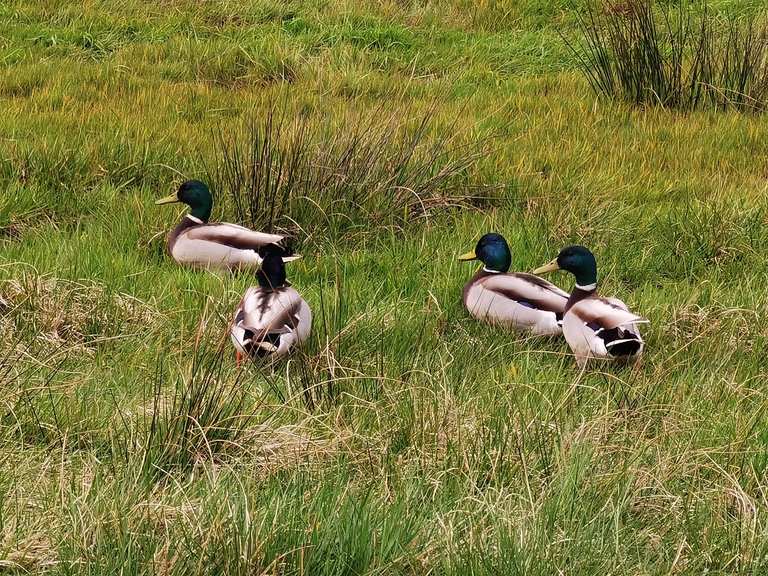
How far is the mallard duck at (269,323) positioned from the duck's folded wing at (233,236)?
33.5 inches

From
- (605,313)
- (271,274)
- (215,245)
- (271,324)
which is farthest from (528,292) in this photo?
(215,245)

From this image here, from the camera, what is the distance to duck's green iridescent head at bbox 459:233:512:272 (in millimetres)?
4695

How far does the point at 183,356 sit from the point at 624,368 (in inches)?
62.9

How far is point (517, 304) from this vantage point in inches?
173

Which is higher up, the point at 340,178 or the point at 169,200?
the point at 340,178

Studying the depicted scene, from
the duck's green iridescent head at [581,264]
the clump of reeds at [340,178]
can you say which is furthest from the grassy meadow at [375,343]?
the duck's green iridescent head at [581,264]

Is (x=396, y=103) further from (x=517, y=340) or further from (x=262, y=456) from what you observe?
(x=262, y=456)

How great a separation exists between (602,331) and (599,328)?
0.08ft

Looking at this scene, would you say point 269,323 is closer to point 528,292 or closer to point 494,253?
point 528,292

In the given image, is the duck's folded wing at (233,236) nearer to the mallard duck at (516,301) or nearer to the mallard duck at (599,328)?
the mallard duck at (516,301)

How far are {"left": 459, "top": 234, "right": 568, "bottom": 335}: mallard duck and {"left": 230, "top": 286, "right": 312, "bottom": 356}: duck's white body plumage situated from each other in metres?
0.77

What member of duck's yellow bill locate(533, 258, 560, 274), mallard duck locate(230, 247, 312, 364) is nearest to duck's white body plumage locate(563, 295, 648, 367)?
duck's yellow bill locate(533, 258, 560, 274)

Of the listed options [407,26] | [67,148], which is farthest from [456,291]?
[407,26]

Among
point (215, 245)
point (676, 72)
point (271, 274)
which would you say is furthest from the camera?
point (676, 72)
